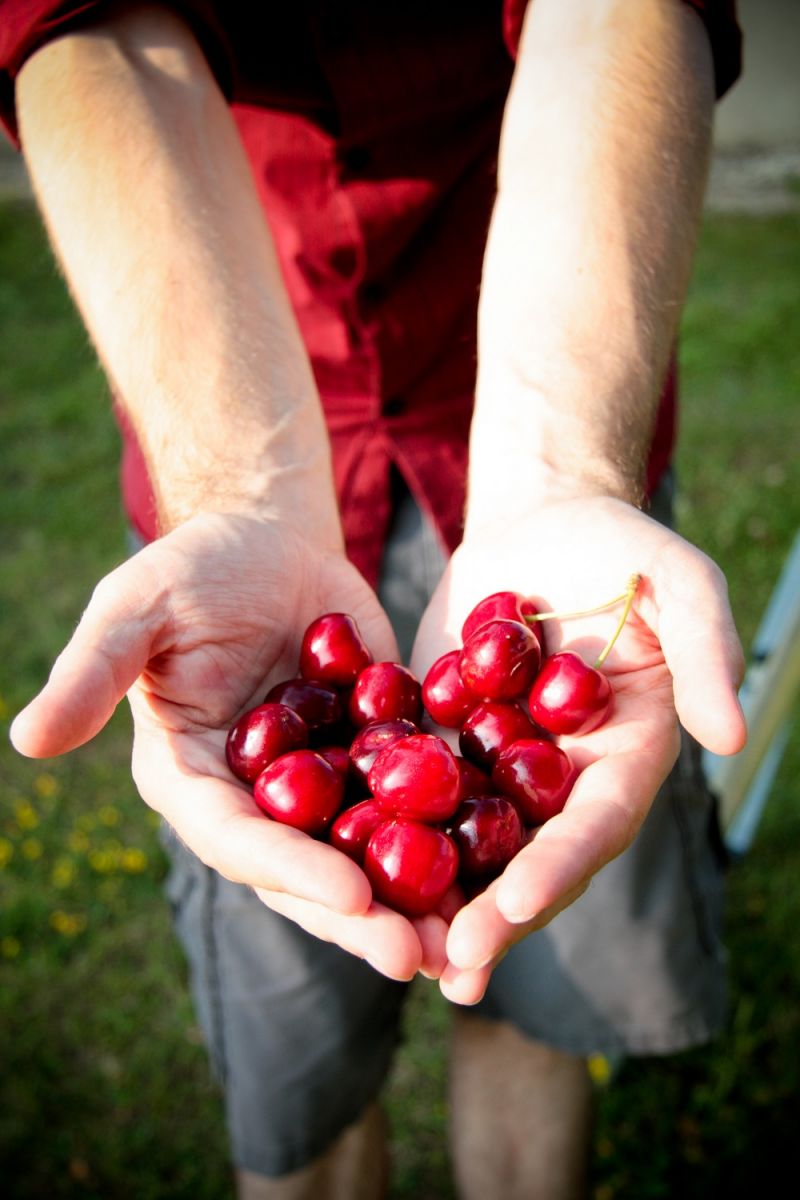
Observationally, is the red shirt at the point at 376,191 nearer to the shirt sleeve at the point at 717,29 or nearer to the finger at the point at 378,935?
the shirt sleeve at the point at 717,29

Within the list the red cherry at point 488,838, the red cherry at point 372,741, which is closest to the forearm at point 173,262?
the red cherry at point 372,741

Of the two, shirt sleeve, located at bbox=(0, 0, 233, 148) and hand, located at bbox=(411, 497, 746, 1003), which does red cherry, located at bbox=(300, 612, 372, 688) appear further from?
shirt sleeve, located at bbox=(0, 0, 233, 148)

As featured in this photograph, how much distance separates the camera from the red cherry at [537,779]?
1762mm

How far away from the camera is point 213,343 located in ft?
7.09

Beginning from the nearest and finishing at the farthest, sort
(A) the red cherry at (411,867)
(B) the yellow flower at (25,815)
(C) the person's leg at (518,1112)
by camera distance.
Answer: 1. (A) the red cherry at (411,867)
2. (C) the person's leg at (518,1112)
3. (B) the yellow flower at (25,815)

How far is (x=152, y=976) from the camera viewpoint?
3.53m

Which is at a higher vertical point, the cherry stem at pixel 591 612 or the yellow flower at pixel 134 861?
the cherry stem at pixel 591 612

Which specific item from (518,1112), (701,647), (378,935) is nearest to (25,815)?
(518,1112)

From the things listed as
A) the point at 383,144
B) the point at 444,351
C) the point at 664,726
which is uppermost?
the point at 383,144

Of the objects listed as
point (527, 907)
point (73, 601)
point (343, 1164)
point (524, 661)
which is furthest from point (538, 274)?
point (73, 601)

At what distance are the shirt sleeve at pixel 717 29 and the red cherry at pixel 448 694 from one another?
4.23 ft

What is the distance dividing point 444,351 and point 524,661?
904mm

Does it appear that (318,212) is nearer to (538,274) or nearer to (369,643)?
(538,274)

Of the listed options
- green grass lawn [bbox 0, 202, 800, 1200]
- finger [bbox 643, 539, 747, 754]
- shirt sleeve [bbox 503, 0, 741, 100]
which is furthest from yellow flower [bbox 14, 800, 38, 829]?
shirt sleeve [bbox 503, 0, 741, 100]
